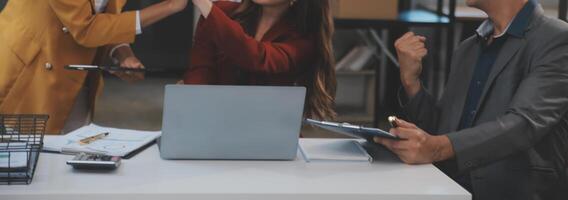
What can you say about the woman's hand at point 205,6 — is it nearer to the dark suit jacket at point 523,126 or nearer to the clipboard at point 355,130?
the clipboard at point 355,130

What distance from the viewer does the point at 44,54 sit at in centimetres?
245

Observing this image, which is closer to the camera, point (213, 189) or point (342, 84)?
point (213, 189)

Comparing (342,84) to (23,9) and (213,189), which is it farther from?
(213,189)

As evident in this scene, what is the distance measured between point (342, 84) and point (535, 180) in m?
3.31

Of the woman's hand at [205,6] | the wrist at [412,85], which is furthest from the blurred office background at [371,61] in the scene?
the woman's hand at [205,6]

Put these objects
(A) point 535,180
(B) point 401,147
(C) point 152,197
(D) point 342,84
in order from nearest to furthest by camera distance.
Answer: (C) point 152,197 → (B) point 401,147 → (A) point 535,180 → (D) point 342,84

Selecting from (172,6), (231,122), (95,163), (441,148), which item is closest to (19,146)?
(95,163)

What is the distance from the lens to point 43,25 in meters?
2.43

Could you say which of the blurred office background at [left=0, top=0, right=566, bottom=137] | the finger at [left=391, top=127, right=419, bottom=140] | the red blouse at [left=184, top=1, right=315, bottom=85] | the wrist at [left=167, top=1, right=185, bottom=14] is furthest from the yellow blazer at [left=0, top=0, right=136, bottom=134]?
the blurred office background at [left=0, top=0, right=566, bottom=137]

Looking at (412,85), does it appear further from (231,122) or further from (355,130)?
(231,122)

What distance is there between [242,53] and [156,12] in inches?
18.6

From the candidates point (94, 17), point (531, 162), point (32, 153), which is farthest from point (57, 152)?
point (531, 162)

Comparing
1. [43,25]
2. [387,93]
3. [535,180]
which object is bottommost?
[387,93]

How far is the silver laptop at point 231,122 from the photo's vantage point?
1.67 meters
